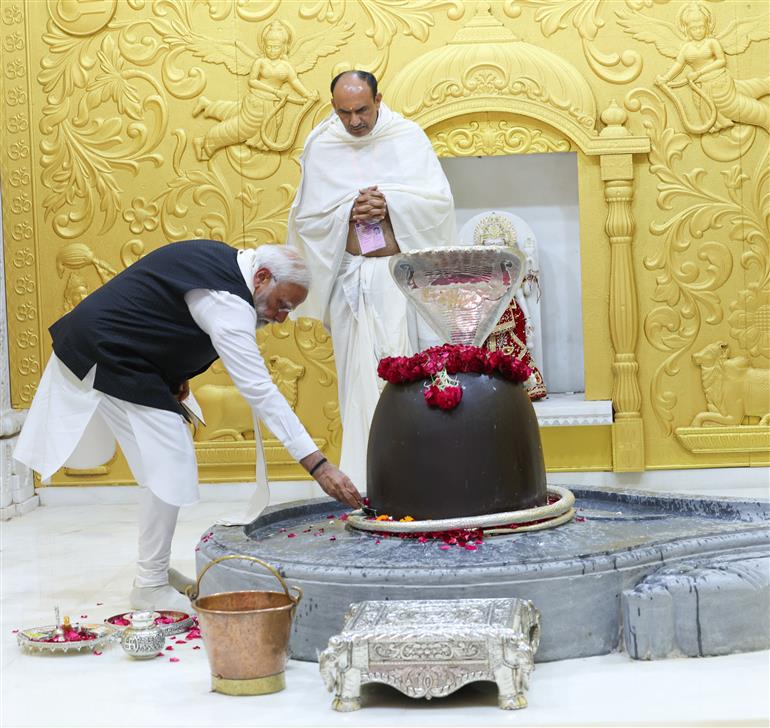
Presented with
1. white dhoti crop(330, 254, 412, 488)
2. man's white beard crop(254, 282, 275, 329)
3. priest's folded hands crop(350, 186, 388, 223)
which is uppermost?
priest's folded hands crop(350, 186, 388, 223)

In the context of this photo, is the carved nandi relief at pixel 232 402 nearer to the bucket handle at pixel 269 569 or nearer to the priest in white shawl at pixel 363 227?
the priest in white shawl at pixel 363 227

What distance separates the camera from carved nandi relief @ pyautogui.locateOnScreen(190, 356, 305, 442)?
8320 mm

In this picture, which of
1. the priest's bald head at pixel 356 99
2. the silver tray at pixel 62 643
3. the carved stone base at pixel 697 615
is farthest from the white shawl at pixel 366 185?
the carved stone base at pixel 697 615

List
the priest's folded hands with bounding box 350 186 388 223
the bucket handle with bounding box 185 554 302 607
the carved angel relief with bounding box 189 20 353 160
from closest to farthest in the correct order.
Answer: the bucket handle with bounding box 185 554 302 607 → the priest's folded hands with bounding box 350 186 388 223 → the carved angel relief with bounding box 189 20 353 160

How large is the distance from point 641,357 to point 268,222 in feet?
8.52

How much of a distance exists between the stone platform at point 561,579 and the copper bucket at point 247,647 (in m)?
0.33

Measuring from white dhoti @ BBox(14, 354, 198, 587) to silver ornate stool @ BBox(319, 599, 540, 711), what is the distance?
1399 millimetres

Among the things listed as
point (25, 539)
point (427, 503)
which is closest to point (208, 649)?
point (427, 503)

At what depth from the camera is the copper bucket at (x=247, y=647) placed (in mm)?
3783

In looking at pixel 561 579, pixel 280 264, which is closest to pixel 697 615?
pixel 561 579

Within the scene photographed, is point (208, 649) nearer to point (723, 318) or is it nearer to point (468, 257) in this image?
point (468, 257)

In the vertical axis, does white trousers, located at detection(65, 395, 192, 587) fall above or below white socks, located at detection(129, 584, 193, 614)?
above

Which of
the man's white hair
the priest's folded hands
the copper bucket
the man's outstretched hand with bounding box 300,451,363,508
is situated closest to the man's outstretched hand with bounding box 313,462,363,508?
the man's outstretched hand with bounding box 300,451,363,508

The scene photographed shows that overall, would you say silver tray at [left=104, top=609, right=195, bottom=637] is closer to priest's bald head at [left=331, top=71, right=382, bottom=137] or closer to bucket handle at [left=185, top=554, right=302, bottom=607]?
bucket handle at [left=185, top=554, right=302, bottom=607]
